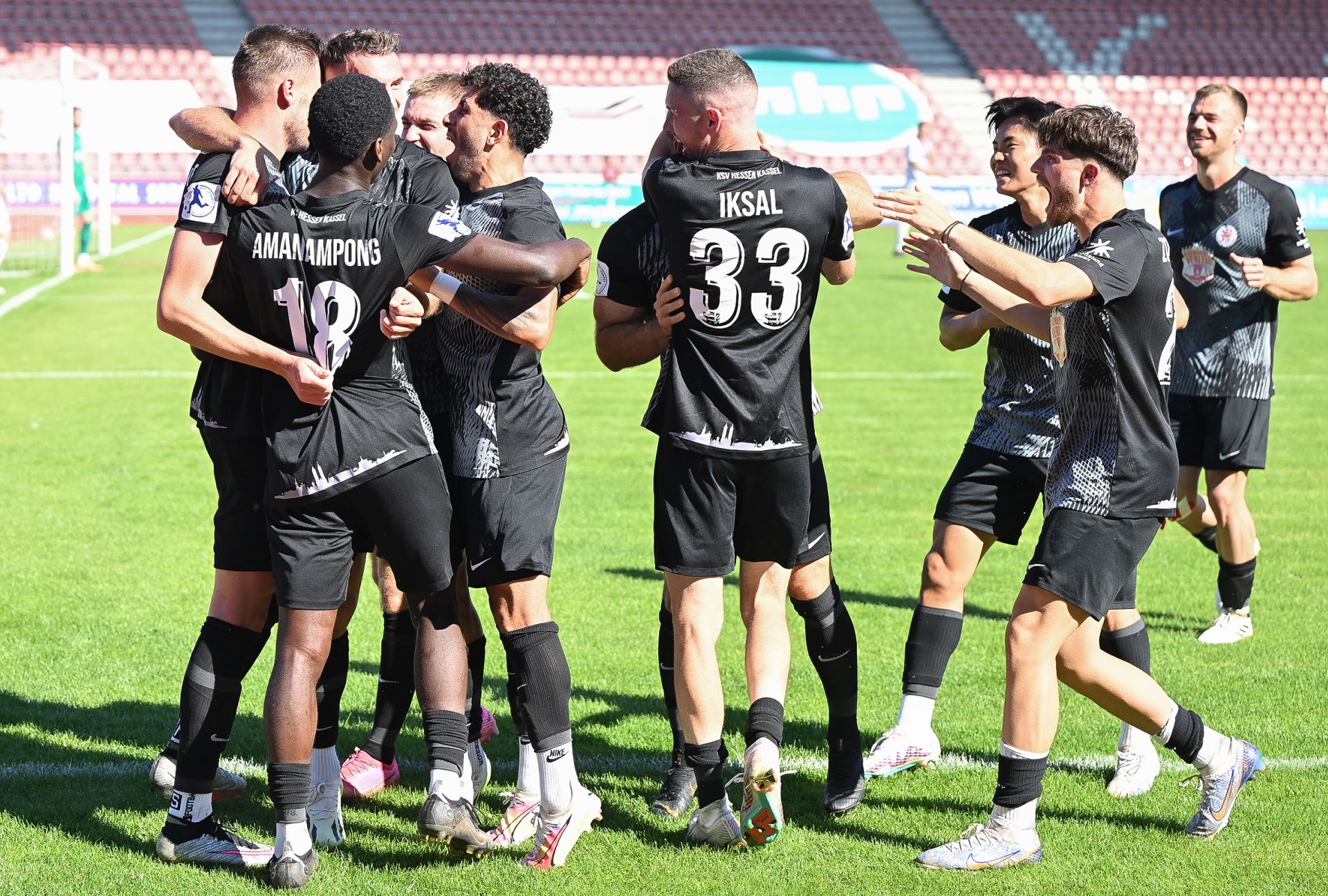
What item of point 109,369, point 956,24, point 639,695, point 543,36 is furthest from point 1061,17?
point 639,695

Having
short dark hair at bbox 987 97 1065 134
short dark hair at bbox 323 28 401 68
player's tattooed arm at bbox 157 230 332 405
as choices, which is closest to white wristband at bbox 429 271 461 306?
player's tattooed arm at bbox 157 230 332 405

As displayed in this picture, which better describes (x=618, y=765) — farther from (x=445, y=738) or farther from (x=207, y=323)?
(x=207, y=323)

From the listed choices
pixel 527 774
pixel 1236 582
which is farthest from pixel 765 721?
pixel 1236 582

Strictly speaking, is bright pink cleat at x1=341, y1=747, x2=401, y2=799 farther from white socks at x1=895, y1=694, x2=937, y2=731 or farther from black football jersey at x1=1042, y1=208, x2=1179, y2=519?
black football jersey at x1=1042, y1=208, x2=1179, y2=519

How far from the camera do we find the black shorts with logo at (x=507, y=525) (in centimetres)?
400

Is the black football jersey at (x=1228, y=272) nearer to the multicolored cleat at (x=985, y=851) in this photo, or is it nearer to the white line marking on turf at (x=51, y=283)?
the multicolored cleat at (x=985, y=851)

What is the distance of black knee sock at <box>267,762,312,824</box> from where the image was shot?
144 inches

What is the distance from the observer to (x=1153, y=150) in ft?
126

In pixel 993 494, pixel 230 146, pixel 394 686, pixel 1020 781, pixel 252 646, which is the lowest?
pixel 394 686

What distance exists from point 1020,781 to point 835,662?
771mm

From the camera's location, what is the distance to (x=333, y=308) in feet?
11.7

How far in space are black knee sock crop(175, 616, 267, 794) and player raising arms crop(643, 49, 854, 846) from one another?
1.31 meters

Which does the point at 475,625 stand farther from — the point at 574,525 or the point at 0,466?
the point at 0,466

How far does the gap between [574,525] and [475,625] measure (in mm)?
3846
